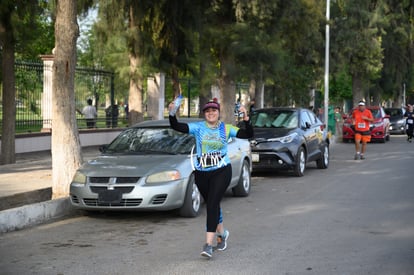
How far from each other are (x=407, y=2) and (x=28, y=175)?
3189 centimetres

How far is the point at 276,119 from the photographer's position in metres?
16.5

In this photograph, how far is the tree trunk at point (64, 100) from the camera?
11352mm

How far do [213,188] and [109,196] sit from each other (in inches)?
99.9

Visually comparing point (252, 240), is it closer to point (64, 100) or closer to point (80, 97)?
point (64, 100)

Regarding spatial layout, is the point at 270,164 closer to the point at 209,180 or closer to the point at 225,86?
the point at 225,86

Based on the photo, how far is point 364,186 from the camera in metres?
13.9

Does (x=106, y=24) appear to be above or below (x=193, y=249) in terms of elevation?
above

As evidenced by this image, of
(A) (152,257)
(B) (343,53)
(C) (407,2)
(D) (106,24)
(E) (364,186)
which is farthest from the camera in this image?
(C) (407,2)

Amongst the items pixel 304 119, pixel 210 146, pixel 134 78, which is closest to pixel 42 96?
pixel 134 78

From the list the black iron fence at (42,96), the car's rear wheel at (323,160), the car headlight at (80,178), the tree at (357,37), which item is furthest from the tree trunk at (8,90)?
the tree at (357,37)

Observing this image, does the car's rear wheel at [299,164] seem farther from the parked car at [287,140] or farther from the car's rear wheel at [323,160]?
the car's rear wheel at [323,160]

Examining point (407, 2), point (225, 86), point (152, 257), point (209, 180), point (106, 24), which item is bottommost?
point (152, 257)

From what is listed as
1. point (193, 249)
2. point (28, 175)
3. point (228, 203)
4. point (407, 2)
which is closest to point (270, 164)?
point (228, 203)

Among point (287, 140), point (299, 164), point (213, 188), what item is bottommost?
point (299, 164)
